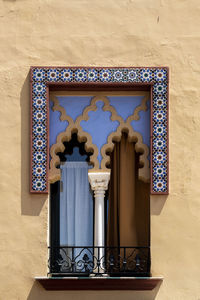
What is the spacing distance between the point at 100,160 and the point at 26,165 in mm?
759

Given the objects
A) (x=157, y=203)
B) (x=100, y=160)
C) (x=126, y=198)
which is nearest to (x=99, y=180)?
(x=100, y=160)

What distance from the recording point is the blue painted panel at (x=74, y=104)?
12.2m

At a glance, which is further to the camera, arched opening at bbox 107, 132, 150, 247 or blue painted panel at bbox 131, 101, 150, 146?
arched opening at bbox 107, 132, 150, 247

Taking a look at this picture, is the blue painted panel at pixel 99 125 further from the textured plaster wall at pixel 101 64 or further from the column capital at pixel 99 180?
the textured plaster wall at pixel 101 64

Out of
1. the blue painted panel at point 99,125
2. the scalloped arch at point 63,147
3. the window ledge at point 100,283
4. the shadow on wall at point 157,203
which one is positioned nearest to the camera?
the window ledge at point 100,283

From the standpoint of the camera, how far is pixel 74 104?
1222 centimetres

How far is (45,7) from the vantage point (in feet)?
39.9

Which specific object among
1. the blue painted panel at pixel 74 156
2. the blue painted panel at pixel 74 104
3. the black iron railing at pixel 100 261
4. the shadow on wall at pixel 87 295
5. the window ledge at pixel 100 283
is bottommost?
the shadow on wall at pixel 87 295

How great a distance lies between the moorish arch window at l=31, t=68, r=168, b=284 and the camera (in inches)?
472

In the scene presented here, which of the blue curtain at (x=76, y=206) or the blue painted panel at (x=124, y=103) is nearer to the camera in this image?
the blue painted panel at (x=124, y=103)

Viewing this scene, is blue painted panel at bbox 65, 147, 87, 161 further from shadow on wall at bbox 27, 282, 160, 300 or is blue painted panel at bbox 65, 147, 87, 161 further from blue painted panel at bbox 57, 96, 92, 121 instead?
shadow on wall at bbox 27, 282, 160, 300

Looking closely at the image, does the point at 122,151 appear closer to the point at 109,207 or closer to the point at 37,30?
the point at 109,207

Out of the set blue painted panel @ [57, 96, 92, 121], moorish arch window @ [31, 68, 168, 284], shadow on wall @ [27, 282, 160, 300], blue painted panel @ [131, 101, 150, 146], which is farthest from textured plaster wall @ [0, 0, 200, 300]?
blue painted panel @ [57, 96, 92, 121]

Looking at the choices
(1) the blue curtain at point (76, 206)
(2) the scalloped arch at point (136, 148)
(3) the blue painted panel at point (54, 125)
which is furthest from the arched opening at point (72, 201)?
(2) the scalloped arch at point (136, 148)
